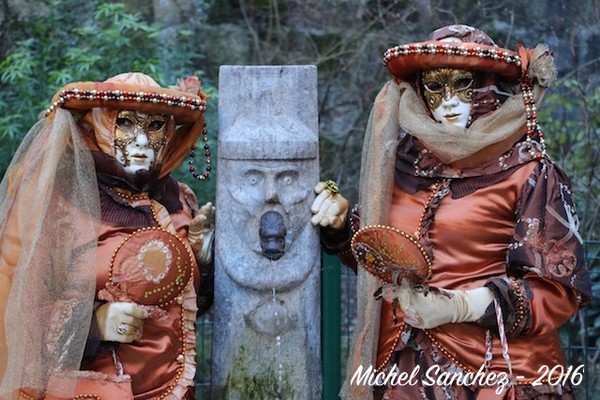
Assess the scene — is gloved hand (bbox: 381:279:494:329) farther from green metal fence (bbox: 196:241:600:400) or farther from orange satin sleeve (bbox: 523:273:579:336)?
green metal fence (bbox: 196:241:600:400)

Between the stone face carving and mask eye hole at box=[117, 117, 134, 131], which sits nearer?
mask eye hole at box=[117, 117, 134, 131]

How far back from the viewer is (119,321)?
3891 millimetres

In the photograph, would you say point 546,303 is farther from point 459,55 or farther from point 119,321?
point 119,321

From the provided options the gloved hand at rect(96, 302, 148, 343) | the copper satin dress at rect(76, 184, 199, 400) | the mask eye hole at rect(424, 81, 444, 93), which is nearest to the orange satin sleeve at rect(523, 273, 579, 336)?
the mask eye hole at rect(424, 81, 444, 93)

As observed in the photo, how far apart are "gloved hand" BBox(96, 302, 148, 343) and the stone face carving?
42 centimetres

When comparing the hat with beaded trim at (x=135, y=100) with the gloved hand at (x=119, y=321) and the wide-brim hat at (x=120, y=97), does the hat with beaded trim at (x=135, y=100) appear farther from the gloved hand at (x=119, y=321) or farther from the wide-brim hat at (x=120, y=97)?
the gloved hand at (x=119, y=321)

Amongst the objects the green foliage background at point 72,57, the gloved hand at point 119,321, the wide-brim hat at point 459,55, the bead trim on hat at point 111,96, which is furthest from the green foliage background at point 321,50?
the gloved hand at point 119,321

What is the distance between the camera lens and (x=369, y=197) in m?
4.04

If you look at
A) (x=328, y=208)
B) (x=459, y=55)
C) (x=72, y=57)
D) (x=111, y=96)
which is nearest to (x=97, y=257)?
(x=111, y=96)

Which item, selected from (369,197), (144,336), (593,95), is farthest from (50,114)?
(593,95)

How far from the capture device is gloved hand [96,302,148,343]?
3.89 metres

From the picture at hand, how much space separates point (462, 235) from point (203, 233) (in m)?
0.93

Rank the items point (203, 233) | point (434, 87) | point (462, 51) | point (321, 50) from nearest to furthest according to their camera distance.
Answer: point (462, 51) → point (434, 87) → point (203, 233) → point (321, 50)

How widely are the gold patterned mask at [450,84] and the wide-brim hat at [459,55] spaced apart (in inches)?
1.0
